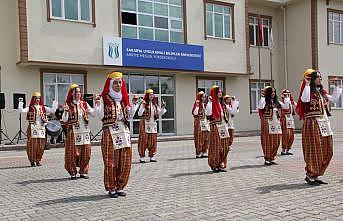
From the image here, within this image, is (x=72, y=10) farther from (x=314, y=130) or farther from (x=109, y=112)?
(x=314, y=130)

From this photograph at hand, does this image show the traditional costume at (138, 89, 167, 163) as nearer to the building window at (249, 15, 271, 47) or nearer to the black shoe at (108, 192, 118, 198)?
the black shoe at (108, 192, 118, 198)

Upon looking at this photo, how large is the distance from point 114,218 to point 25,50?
14170 millimetres

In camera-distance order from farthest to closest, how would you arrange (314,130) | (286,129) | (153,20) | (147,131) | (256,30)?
(256,30) → (153,20) → (286,129) → (147,131) → (314,130)

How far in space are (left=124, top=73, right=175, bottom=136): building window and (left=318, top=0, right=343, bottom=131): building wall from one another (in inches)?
401

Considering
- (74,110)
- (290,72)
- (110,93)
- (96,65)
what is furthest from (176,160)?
(290,72)

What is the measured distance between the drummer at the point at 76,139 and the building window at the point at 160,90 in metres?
12.7

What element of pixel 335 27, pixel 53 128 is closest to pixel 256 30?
pixel 335 27

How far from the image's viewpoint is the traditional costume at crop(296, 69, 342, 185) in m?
7.55

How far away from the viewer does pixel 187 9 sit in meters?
23.5

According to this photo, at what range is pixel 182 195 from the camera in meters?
6.99

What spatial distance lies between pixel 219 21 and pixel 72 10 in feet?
29.2

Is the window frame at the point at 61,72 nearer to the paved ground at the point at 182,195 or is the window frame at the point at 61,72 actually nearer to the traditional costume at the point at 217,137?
the paved ground at the point at 182,195

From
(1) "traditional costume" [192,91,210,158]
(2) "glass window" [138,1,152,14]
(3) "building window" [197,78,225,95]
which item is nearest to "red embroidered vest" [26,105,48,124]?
(1) "traditional costume" [192,91,210,158]

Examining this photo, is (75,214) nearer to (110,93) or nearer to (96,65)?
(110,93)
